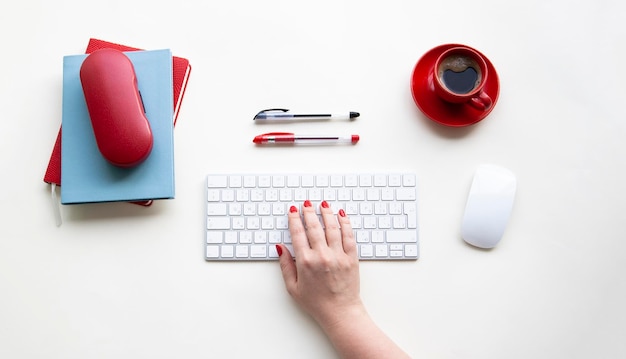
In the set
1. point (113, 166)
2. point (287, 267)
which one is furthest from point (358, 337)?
point (113, 166)

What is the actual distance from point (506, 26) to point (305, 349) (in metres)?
0.70

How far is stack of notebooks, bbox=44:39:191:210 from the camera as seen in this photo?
2.70ft

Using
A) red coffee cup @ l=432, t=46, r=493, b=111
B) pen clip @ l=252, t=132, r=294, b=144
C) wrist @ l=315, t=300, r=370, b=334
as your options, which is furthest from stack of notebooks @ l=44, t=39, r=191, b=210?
red coffee cup @ l=432, t=46, r=493, b=111

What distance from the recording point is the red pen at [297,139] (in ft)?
2.82

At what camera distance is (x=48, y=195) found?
87 cm

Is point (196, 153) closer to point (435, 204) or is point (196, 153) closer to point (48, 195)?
point (48, 195)

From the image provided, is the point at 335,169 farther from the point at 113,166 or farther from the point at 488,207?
the point at 113,166

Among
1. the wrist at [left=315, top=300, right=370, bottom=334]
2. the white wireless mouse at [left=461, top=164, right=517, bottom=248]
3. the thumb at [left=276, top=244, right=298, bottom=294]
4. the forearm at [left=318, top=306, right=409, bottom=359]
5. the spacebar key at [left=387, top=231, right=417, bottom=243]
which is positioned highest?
the white wireless mouse at [left=461, top=164, right=517, bottom=248]

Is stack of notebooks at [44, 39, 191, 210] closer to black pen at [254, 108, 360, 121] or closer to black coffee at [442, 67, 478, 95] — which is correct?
black pen at [254, 108, 360, 121]

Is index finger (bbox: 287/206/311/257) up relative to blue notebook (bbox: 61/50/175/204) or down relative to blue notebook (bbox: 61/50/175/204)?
down

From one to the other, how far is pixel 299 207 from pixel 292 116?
168mm

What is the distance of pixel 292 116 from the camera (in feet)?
2.85

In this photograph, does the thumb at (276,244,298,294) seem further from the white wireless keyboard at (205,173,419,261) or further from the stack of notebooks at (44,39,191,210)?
the stack of notebooks at (44,39,191,210)

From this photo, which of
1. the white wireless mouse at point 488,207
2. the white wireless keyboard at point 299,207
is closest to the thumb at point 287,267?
the white wireless keyboard at point 299,207
